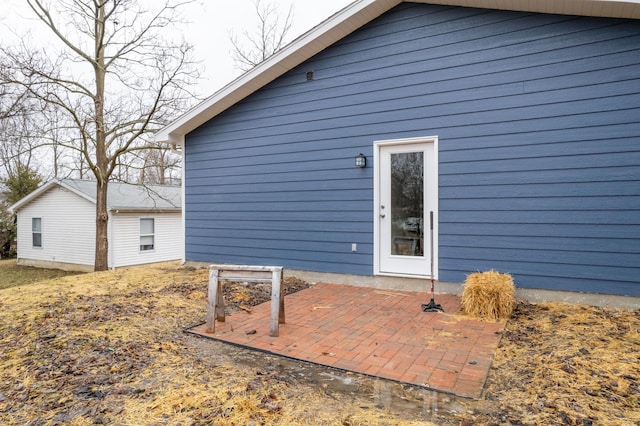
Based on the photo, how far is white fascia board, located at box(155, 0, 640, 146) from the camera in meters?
4.14

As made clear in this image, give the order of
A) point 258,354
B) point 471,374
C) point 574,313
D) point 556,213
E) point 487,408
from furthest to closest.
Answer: point 556,213 < point 574,313 < point 258,354 < point 471,374 < point 487,408

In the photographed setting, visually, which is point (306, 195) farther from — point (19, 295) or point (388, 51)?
point (19, 295)

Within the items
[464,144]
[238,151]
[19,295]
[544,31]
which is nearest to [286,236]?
[238,151]

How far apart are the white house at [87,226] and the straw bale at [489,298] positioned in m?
11.5

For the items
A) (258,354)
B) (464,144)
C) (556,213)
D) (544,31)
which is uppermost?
(544,31)

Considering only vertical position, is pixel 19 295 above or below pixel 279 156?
below

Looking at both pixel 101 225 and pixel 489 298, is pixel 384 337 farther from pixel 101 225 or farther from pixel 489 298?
pixel 101 225

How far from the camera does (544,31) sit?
14.9ft

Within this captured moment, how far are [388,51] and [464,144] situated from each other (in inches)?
72.5

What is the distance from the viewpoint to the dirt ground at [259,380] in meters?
2.17

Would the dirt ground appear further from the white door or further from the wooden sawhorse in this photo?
the white door

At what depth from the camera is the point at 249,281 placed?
3646mm

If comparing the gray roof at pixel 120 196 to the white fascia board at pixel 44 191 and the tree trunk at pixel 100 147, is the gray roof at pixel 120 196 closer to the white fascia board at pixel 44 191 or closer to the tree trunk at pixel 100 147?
the white fascia board at pixel 44 191

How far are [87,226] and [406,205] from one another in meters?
13.6
